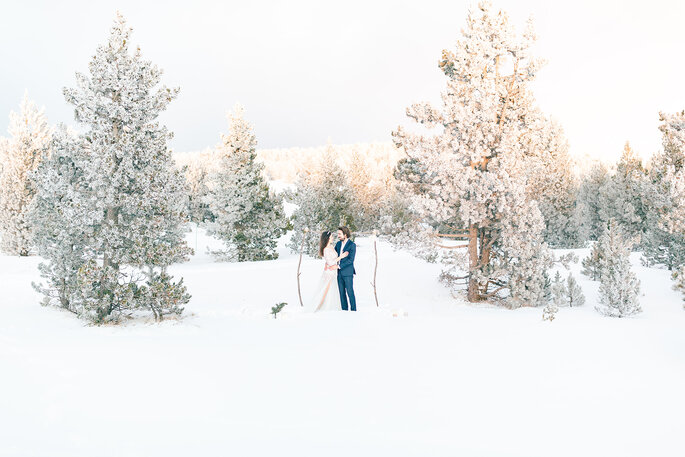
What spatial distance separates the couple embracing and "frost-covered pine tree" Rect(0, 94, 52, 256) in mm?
15205

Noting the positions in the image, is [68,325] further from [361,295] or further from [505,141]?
[505,141]

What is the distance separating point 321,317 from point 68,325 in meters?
4.80

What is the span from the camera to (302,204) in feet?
81.4

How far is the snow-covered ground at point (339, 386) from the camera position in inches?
165

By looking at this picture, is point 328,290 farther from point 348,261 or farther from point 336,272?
point 348,261

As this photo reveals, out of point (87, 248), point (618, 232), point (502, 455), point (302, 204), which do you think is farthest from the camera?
point (302, 204)

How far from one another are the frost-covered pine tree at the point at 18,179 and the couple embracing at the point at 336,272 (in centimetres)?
1521

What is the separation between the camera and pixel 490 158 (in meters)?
12.8

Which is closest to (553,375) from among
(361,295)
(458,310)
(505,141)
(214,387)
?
(214,387)

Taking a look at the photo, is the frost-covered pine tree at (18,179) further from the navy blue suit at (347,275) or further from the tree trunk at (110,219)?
the navy blue suit at (347,275)

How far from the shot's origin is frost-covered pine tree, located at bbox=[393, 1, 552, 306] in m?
12.1

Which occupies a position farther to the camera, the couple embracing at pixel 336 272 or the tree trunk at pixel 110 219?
the couple embracing at pixel 336 272

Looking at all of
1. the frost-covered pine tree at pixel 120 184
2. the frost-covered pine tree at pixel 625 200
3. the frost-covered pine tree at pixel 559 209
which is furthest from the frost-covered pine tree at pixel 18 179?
the frost-covered pine tree at pixel 625 200

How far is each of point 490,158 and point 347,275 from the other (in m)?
5.35
